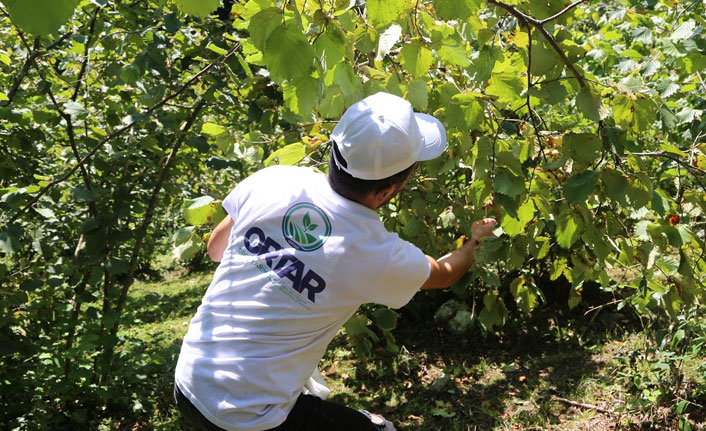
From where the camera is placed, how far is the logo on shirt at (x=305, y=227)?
160cm

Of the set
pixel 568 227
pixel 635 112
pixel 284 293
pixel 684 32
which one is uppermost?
pixel 284 293

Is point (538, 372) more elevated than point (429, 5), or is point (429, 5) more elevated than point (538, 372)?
point (429, 5)

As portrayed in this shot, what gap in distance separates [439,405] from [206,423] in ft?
7.78

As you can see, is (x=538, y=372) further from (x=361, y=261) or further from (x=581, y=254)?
(x=361, y=261)

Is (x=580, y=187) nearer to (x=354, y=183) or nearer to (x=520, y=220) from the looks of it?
(x=520, y=220)

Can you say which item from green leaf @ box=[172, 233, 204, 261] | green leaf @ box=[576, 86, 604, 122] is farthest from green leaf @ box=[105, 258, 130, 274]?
green leaf @ box=[576, 86, 604, 122]

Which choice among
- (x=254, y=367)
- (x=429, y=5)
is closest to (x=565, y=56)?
(x=429, y=5)

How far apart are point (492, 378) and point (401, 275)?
2601 mm

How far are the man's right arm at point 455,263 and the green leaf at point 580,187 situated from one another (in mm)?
408

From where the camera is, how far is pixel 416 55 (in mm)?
1825

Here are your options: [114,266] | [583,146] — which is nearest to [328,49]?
[583,146]

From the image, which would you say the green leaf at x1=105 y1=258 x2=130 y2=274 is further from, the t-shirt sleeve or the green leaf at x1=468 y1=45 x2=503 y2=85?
the green leaf at x1=468 y1=45 x2=503 y2=85

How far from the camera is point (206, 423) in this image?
5.43ft

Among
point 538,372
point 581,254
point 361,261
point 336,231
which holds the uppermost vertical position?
point 336,231
